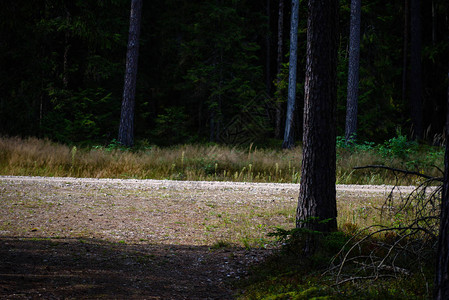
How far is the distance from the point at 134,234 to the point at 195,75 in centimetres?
1827

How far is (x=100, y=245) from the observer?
18.1 ft

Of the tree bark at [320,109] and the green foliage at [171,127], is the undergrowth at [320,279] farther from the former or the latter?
the green foliage at [171,127]

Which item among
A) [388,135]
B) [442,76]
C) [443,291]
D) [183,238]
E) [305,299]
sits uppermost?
[442,76]

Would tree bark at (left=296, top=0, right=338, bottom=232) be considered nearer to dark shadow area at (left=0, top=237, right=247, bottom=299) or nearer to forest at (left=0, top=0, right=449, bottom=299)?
forest at (left=0, top=0, right=449, bottom=299)

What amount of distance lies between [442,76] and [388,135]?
23.7 feet

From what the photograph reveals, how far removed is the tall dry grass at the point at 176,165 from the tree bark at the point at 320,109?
6275 mm

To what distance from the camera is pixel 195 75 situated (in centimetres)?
2353

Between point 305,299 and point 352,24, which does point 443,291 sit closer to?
point 305,299

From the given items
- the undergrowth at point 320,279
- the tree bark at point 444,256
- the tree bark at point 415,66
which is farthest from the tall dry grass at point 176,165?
the tree bark at point 415,66

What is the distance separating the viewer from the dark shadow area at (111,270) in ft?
12.6

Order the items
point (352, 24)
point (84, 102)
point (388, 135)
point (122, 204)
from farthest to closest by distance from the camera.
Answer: point (388, 135) → point (84, 102) → point (352, 24) → point (122, 204)

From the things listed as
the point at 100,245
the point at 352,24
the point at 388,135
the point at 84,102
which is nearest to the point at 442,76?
the point at 388,135

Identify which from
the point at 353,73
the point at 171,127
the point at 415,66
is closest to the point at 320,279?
the point at 353,73

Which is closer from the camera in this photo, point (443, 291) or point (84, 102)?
point (443, 291)
